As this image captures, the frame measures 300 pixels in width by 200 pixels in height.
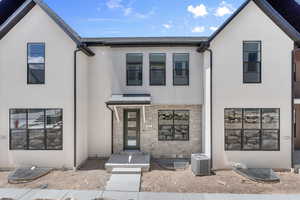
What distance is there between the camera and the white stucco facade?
11.1 meters

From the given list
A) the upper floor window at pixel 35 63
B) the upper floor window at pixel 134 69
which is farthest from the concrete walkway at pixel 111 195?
the upper floor window at pixel 134 69

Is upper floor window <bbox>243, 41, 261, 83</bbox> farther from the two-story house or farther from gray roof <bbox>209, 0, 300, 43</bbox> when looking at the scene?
gray roof <bbox>209, 0, 300, 43</bbox>

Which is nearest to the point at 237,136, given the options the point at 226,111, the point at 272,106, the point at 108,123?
the point at 226,111

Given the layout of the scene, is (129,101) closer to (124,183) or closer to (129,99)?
(129,99)

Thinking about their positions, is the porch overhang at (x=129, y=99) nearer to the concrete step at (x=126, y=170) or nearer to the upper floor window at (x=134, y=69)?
the upper floor window at (x=134, y=69)

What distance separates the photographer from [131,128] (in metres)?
13.2

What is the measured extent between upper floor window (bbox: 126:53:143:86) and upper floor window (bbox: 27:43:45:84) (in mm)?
4319

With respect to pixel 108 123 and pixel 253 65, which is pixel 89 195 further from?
pixel 253 65

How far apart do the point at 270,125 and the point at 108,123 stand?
27.4 feet

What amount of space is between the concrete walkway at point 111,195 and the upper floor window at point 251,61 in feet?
17.9

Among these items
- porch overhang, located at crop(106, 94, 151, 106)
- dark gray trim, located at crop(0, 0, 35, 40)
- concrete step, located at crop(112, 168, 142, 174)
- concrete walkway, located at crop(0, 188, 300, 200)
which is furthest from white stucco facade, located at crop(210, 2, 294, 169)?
dark gray trim, located at crop(0, 0, 35, 40)

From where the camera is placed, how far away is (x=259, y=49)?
11.2 metres

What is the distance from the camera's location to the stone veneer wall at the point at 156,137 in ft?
42.3

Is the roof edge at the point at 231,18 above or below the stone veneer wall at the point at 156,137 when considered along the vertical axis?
above
